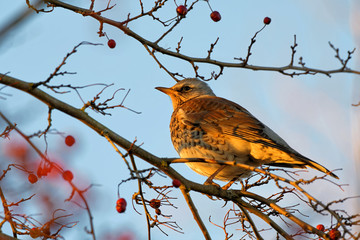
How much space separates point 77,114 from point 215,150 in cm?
263

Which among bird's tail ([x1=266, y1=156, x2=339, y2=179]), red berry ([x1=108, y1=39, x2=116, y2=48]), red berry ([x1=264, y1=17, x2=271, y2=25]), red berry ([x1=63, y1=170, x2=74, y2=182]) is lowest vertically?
red berry ([x1=63, y1=170, x2=74, y2=182])

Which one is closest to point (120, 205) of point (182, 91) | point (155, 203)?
point (155, 203)

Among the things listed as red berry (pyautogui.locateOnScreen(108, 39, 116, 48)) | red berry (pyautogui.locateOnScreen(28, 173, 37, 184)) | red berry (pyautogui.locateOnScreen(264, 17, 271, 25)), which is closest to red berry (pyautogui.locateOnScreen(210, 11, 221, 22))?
red berry (pyautogui.locateOnScreen(264, 17, 271, 25))

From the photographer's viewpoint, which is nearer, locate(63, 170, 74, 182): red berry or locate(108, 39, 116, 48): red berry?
locate(63, 170, 74, 182): red berry

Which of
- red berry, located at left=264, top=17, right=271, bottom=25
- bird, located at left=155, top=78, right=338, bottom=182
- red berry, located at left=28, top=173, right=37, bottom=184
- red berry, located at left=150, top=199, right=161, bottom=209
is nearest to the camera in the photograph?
red berry, located at left=28, top=173, right=37, bottom=184

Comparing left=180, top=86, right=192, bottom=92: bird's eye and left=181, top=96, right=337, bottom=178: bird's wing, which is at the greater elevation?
left=180, top=86, right=192, bottom=92: bird's eye

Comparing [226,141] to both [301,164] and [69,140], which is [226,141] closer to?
[301,164]

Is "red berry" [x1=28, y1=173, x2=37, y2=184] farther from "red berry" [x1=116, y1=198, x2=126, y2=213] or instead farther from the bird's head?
the bird's head

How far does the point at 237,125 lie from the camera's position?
6.38m

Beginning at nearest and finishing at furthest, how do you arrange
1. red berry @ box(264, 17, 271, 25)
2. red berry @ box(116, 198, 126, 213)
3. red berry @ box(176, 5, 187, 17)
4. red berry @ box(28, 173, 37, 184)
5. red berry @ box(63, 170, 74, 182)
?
red berry @ box(63, 170, 74, 182) → red berry @ box(116, 198, 126, 213) → red berry @ box(28, 173, 37, 184) → red berry @ box(176, 5, 187, 17) → red berry @ box(264, 17, 271, 25)

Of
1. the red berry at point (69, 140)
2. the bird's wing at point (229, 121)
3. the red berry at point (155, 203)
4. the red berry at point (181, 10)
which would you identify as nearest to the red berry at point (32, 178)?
the red berry at point (69, 140)

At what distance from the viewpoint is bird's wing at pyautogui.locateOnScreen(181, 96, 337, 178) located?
19.1 feet

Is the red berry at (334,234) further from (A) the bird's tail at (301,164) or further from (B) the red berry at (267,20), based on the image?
(B) the red berry at (267,20)

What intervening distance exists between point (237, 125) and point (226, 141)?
1.15 feet
